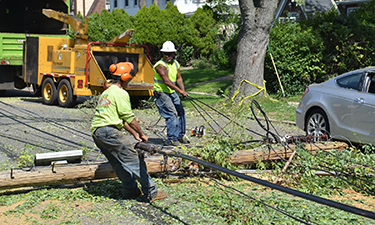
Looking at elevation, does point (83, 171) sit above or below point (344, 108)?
below

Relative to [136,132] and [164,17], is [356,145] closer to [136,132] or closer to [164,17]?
[136,132]

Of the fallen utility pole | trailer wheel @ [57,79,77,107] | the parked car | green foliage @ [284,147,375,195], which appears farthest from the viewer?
trailer wheel @ [57,79,77,107]

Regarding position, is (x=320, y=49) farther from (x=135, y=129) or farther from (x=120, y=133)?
(x=120, y=133)

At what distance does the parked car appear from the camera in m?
8.11

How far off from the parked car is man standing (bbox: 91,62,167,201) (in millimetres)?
3707

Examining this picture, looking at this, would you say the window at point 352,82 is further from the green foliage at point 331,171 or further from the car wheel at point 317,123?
the green foliage at point 331,171

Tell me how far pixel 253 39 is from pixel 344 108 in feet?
26.4

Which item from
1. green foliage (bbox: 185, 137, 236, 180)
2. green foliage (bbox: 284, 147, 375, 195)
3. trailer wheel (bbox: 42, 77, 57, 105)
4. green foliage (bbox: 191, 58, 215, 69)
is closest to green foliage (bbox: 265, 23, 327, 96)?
trailer wheel (bbox: 42, 77, 57, 105)

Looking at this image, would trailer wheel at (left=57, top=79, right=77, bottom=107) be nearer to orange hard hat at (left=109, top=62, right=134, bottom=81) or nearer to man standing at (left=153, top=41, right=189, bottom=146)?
man standing at (left=153, top=41, right=189, bottom=146)

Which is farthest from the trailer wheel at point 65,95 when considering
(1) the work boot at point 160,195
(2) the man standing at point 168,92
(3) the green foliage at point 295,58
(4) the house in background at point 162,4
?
(4) the house in background at point 162,4

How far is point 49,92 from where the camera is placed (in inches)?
660

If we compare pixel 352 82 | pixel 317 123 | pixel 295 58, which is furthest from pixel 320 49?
pixel 352 82

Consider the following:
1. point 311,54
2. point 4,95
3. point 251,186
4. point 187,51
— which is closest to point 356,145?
point 251,186

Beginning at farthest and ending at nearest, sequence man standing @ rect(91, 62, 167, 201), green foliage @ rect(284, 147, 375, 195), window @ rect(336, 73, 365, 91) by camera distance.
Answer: window @ rect(336, 73, 365, 91) → green foliage @ rect(284, 147, 375, 195) → man standing @ rect(91, 62, 167, 201)
